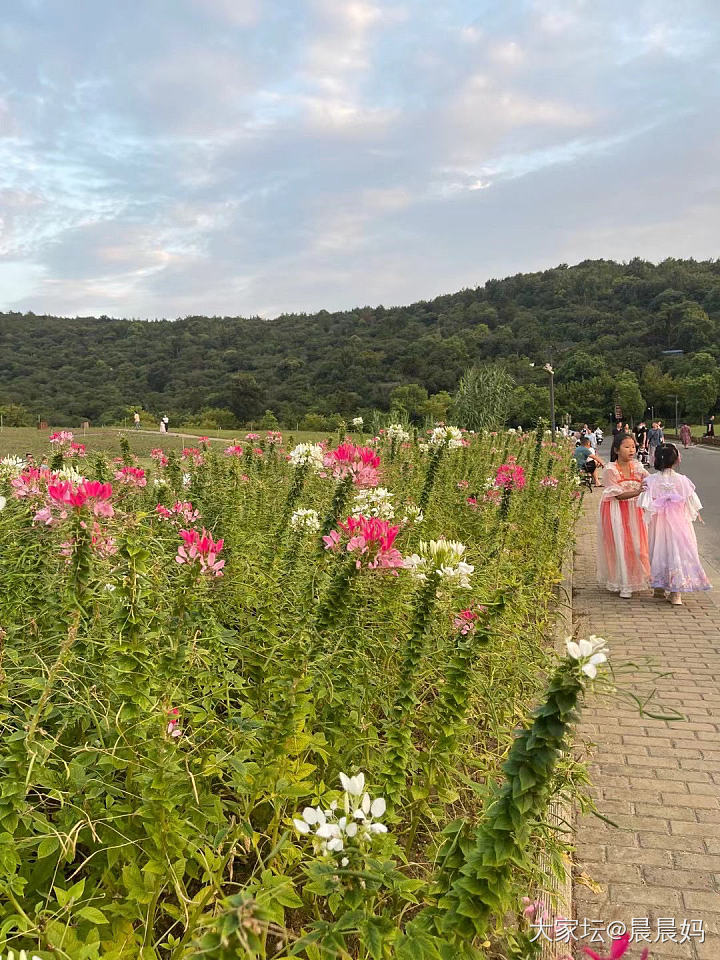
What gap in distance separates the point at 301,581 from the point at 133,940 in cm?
138

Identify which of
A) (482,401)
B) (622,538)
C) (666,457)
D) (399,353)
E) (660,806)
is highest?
(399,353)

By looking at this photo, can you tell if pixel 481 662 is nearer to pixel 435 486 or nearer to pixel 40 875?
pixel 40 875

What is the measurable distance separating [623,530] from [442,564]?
205 inches

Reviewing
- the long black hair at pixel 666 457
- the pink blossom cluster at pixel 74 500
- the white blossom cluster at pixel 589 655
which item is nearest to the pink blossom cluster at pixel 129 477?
the pink blossom cluster at pixel 74 500

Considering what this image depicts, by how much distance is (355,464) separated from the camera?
3279 mm

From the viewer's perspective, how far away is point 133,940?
5.62 feet

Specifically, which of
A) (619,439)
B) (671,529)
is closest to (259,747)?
(671,529)

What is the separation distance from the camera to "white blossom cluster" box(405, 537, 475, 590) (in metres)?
2.32

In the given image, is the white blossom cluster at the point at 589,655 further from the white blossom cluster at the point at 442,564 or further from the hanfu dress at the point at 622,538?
the hanfu dress at the point at 622,538

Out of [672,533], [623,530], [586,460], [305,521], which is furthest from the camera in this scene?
[586,460]

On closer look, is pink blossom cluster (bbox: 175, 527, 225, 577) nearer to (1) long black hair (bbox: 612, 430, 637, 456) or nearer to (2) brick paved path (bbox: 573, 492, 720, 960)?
(2) brick paved path (bbox: 573, 492, 720, 960)

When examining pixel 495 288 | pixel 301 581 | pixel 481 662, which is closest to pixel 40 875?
pixel 301 581

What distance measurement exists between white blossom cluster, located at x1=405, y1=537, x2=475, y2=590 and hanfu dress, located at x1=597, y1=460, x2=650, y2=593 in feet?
16.4

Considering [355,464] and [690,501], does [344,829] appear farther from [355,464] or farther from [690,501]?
[690,501]
